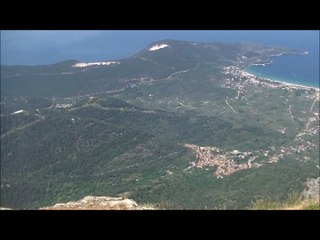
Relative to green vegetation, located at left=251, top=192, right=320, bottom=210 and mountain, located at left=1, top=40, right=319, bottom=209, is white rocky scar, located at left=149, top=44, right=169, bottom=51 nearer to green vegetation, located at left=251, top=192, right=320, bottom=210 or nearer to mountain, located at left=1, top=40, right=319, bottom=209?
mountain, located at left=1, top=40, right=319, bottom=209

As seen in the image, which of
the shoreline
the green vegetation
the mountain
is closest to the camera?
the green vegetation

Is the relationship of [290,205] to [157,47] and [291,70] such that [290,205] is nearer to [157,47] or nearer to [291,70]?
[157,47]

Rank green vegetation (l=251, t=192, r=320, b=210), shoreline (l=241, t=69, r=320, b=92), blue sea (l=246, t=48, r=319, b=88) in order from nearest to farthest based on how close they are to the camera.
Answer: green vegetation (l=251, t=192, r=320, b=210), shoreline (l=241, t=69, r=320, b=92), blue sea (l=246, t=48, r=319, b=88)

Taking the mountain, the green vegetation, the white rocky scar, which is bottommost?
the mountain

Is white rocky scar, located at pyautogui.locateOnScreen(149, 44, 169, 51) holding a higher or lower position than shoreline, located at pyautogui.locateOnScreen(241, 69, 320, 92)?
higher

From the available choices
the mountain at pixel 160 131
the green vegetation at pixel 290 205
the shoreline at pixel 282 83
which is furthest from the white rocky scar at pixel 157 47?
the green vegetation at pixel 290 205

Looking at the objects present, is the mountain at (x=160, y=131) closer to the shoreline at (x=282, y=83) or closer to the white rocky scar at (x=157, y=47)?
the white rocky scar at (x=157, y=47)

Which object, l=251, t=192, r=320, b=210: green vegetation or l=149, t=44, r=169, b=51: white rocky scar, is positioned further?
l=149, t=44, r=169, b=51: white rocky scar

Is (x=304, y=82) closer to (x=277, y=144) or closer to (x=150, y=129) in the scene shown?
(x=277, y=144)

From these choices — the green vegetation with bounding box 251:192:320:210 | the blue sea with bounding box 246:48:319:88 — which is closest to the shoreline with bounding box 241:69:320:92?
the blue sea with bounding box 246:48:319:88

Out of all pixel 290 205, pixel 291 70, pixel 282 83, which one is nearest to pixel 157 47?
pixel 282 83
